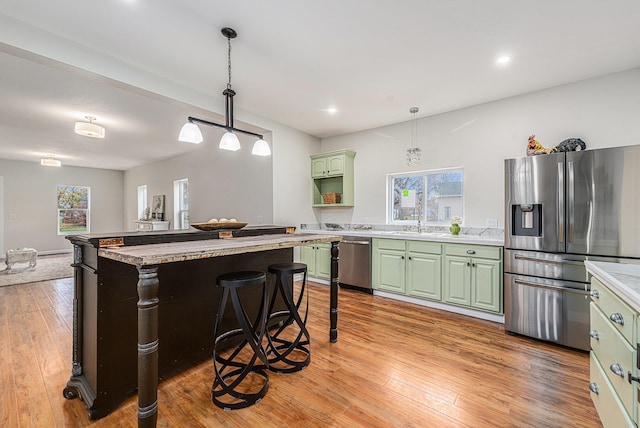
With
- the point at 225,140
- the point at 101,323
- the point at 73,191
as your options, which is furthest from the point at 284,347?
the point at 73,191

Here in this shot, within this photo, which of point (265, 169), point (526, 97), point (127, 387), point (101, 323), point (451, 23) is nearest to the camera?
point (101, 323)

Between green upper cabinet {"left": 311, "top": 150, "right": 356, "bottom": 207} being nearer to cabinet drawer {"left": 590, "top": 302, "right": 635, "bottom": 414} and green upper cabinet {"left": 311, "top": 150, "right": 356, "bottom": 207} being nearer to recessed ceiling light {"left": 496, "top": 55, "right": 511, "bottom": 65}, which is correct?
recessed ceiling light {"left": 496, "top": 55, "right": 511, "bottom": 65}

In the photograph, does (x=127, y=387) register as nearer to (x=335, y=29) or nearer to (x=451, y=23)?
(x=335, y=29)

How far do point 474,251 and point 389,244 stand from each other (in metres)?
1.04

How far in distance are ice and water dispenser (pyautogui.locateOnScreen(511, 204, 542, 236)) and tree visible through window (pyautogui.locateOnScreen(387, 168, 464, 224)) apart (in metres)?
1.05

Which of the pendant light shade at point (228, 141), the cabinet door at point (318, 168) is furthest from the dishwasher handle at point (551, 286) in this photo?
the cabinet door at point (318, 168)

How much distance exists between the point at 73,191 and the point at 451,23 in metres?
10.5

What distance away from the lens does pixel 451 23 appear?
2141 millimetres

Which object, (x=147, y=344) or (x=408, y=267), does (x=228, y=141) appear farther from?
(x=408, y=267)

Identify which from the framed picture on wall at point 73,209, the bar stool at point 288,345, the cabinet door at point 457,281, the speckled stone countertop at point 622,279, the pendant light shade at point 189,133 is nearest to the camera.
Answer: the speckled stone countertop at point 622,279

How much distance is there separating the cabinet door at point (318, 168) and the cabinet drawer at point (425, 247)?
203 cm

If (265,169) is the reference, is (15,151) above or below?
above

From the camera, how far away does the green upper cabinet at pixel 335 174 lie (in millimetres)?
4758

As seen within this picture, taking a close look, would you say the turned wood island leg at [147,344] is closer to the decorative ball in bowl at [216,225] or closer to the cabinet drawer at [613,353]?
the decorative ball in bowl at [216,225]
